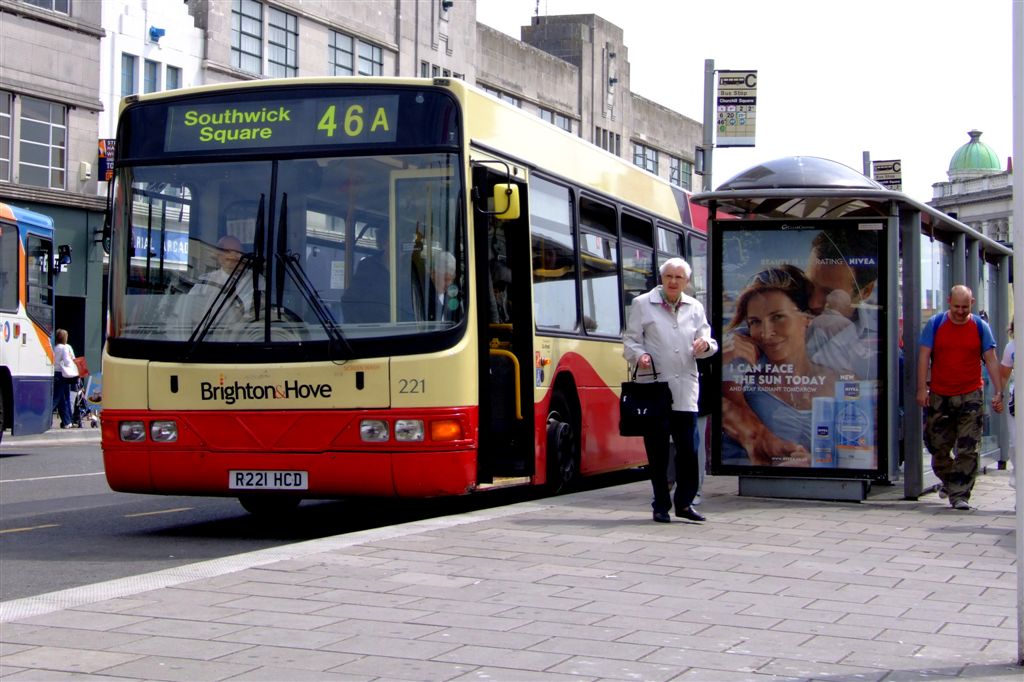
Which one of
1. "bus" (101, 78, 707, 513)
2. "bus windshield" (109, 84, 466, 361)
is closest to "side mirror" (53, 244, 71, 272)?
"bus" (101, 78, 707, 513)

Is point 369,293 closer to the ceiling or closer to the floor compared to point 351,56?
closer to the floor

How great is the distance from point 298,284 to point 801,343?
4210 millimetres

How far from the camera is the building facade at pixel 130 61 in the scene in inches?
1355

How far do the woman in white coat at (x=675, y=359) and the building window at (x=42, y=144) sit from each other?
89.8 feet

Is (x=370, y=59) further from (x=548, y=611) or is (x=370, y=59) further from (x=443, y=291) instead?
(x=548, y=611)

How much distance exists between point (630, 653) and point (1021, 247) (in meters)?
2.18

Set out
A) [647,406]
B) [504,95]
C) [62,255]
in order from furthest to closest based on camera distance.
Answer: [504,95]
[62,255]
[647,406]

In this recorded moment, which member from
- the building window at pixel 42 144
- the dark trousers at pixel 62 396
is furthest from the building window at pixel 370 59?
the dark trousers at pixel 62 396

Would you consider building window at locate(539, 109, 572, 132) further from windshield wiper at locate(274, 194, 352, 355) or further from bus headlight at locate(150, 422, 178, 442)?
bus headlight at locate(150, 422, 178, 442)

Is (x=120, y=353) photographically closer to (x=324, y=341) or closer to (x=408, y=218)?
(x=324, y=341)

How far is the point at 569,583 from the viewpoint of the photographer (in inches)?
282

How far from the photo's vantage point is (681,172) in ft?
235

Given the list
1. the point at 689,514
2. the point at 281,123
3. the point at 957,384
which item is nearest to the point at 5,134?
the point at 281,123

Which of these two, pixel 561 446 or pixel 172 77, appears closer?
pixel 561 446
